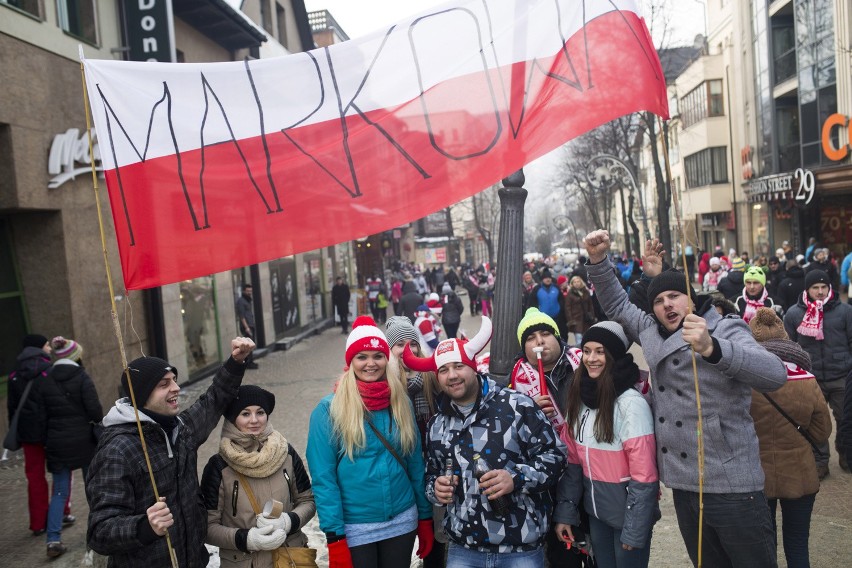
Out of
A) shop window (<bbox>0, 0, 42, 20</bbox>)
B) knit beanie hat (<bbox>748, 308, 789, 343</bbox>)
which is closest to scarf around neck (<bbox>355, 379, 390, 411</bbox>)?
knit beanie hat (<bbox>748, 308, 789, 343</bbox>)

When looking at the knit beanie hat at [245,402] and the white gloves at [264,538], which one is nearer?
the white gloves at [264,538]

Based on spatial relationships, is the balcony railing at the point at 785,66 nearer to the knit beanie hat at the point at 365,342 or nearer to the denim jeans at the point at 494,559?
the knit beanie hat at the point at 365,342

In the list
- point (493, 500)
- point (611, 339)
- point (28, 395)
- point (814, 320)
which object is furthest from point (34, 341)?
point (814, 320)

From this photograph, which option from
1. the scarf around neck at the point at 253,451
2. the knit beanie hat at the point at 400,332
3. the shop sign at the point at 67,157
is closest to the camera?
the scarf around neck at the point at 253,451

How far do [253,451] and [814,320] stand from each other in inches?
233

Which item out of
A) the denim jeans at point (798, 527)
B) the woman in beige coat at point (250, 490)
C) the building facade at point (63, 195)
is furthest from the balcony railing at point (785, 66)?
the woman in beige coat at point (250, 490)

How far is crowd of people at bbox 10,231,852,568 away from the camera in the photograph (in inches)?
129

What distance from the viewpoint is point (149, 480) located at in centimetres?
333

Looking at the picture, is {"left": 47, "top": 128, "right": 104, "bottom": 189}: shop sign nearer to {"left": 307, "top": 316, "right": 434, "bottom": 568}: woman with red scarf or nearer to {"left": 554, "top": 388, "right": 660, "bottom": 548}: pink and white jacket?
{"left": 307, "top": 316, "right": 434, "bottom": 568}: woman with red scarf

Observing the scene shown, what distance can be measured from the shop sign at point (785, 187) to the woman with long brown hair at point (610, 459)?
25.6m

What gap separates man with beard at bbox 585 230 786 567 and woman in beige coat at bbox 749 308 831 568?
0.89 meters

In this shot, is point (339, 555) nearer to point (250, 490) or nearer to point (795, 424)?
point (250, 490)

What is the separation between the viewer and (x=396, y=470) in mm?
3580

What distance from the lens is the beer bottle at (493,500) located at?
3.29 m
